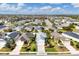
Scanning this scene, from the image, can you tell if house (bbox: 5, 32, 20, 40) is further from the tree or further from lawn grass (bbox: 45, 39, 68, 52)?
lawn grass (bbox: 45, 39, 68, 52)

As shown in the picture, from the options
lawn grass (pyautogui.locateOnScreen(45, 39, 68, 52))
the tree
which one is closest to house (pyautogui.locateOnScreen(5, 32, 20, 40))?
the tree

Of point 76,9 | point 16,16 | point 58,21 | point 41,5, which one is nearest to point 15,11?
point 16,16

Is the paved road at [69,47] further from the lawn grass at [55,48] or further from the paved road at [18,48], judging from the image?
the paved road at [18,48]

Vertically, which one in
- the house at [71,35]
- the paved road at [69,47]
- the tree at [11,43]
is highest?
the house at [71,35]

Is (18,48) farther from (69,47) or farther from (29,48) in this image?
(69,47)

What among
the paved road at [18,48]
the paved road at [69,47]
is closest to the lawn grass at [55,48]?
the paved road at [69,47]

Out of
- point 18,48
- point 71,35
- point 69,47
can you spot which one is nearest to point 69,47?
point 69,47

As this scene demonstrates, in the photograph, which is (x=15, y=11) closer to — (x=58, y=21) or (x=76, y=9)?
(x=58, y=21)

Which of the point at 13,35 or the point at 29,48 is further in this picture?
the point at 13,35

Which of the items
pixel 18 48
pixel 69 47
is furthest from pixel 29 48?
pixel 69 47

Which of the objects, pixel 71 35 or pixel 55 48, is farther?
pixel 71 35

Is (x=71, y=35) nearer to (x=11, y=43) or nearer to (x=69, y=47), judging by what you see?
(x=69, y=47)
